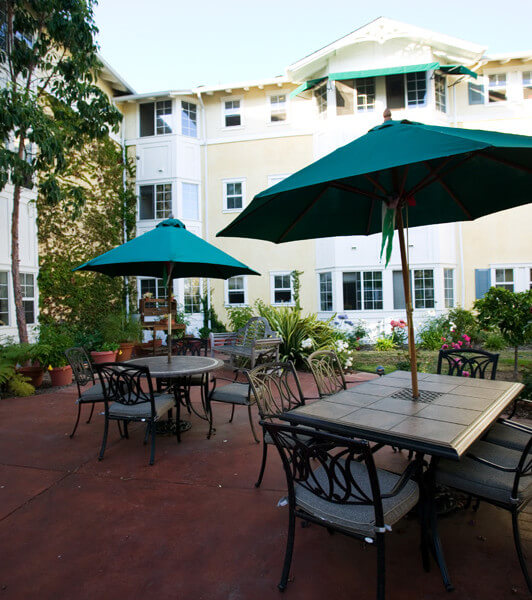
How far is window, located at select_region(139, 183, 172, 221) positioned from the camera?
1431 cm

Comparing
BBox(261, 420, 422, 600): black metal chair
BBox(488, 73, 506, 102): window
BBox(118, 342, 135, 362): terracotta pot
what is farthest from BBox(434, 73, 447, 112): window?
BBox(261, 420, 422, 600): black metal chair

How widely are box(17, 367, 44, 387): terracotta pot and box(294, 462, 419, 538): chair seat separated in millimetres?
6777

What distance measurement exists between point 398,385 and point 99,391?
3352mm

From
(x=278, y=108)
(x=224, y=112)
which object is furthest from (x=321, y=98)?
(x=224, y=112)

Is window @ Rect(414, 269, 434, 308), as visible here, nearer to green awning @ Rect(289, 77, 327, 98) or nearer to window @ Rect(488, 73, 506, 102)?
window @ Rect(488, 73, 506, 102)

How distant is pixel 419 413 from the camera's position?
256 centimetres

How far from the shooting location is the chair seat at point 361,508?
199 centimetres

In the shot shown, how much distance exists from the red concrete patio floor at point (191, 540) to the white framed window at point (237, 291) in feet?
34.8

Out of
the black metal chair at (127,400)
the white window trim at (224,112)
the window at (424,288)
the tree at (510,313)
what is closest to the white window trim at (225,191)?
the white window trim at (224,112)

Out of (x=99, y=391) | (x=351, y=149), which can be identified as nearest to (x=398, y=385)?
(x=351, y=149)

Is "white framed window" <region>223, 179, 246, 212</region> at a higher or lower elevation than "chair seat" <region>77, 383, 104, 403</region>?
higher

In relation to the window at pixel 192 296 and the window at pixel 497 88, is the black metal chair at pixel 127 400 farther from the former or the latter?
the window at pixel 497 88

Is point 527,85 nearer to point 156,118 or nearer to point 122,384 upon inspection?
point 156,118

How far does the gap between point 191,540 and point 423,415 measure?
1746 millimetres
